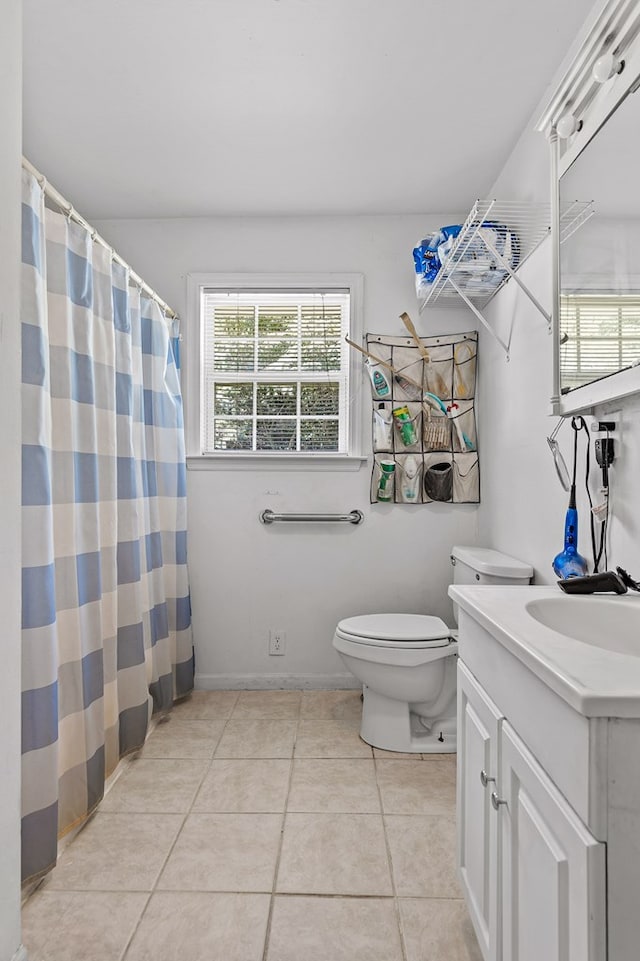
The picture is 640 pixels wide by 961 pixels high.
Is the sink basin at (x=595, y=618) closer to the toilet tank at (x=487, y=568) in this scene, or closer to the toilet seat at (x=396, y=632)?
the toilet tank at (x=487, y=568)

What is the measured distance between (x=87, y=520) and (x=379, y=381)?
58.2 inches

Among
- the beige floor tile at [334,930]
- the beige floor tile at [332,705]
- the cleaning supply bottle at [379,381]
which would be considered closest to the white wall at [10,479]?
the beige floor tile at [334,930]

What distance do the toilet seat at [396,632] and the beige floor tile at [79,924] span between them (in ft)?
A: 3.43

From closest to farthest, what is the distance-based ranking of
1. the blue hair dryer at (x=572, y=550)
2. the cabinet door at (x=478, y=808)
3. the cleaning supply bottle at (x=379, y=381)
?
the cabinet door at (x=478, y=808)
the blue hair dryer at (x=572, y=550)
the cleaning supply bottle at (x=379, y=381)

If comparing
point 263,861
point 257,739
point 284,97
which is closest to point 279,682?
point 257,739

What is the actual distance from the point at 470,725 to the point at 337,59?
1.90m

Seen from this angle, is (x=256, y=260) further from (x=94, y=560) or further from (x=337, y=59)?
(x=94, y=560)

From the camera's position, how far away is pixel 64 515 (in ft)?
5.18

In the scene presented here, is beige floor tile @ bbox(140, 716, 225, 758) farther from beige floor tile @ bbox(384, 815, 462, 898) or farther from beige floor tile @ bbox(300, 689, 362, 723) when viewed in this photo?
beige floor tile @ bbox(384, 815, 462, 898)

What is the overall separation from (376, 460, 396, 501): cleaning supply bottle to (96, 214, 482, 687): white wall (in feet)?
0.22

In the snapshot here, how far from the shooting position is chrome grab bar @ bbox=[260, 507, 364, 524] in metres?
2.66

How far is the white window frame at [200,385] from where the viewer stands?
2703 mm

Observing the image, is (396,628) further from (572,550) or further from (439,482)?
(572,550)

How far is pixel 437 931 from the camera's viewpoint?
1.28 m
